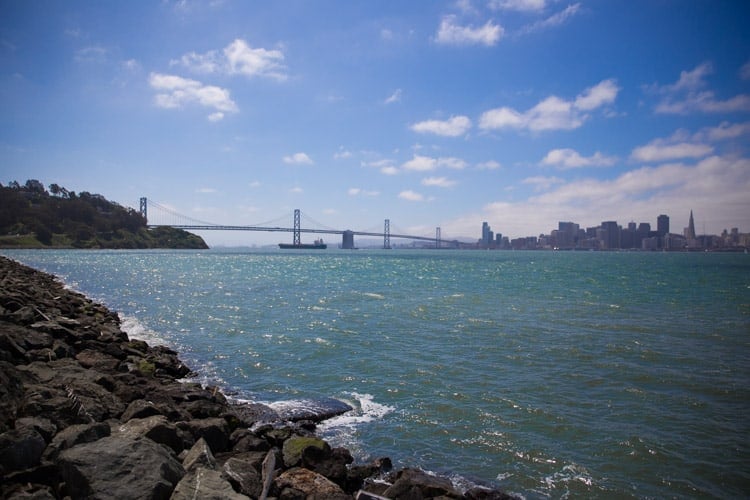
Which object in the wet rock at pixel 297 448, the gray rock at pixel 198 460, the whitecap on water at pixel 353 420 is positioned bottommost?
the whitecap on water at pixel 353 420

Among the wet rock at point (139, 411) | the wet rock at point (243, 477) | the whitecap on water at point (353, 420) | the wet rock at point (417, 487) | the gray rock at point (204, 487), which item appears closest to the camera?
the gray rock at point (204, 487)

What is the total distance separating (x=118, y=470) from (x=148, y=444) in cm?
43

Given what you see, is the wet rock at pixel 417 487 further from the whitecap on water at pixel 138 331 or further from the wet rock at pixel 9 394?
the whitecap on water at pixel 138 331

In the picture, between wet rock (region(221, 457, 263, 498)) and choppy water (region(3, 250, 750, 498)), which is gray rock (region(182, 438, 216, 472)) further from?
choppy water (region(3, 250, 750, 498))

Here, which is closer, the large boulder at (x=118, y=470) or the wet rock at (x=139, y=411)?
the large boulder at (x=118, y=470)

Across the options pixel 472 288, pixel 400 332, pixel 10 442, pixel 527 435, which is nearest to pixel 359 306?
pixel 400 332

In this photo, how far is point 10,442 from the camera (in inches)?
159

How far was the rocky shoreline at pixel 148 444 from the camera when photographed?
13.1ft

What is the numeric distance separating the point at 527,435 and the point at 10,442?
6.71 meters

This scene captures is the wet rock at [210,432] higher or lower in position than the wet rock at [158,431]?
lower

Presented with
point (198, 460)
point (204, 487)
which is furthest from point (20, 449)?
point (204, 487)

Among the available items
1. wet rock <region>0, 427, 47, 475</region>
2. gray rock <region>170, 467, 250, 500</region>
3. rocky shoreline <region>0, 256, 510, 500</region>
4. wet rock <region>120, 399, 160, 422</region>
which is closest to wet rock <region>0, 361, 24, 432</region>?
rocky shoreline <region>0, 256, 510, 500</region>

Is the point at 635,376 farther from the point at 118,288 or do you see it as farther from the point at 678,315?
the point at 118,288

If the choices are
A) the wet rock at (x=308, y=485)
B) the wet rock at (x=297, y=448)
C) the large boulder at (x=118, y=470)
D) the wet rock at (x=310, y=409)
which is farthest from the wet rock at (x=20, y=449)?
the wet rock at (x=310, y=409)
